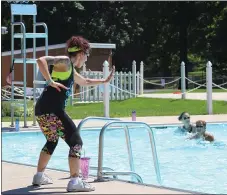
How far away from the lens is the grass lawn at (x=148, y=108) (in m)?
20.1

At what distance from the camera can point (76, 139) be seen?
20.8ft

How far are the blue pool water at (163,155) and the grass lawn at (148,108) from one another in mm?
3585

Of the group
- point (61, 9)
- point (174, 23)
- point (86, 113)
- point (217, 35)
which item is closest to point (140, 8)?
point (174, 23)

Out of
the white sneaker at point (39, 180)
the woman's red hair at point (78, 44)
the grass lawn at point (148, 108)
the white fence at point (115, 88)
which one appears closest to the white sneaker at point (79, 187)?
the white sneaker at point (39, 180)

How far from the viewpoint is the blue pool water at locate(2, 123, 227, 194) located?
9473mm

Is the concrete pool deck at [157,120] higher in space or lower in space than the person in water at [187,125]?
lower

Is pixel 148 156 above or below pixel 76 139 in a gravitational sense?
below

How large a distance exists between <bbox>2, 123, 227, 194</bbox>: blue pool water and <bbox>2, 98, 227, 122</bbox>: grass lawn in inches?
141

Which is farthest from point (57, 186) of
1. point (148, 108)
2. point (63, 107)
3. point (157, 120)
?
point (148, 108)

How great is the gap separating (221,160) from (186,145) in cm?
206

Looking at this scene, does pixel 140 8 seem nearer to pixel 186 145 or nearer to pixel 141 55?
pixel 141 55

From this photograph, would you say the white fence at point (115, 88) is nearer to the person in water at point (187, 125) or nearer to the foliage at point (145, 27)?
the person in water at point (187, 125)

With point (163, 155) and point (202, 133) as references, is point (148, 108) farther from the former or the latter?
point (163, 155)

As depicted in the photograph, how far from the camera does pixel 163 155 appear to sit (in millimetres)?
12555
